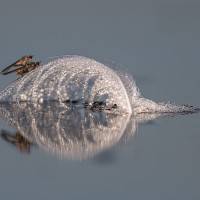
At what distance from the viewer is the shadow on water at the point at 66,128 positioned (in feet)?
28.4

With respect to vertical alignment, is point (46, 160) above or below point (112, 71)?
below

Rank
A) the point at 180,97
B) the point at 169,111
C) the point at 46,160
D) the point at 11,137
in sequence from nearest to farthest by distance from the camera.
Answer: the point at 46,160 → the point at 11,137 → the point at 169,111 → the point at 180,97

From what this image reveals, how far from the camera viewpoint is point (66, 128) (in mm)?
9867

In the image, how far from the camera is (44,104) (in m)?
12.0

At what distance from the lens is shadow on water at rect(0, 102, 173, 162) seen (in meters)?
8.65

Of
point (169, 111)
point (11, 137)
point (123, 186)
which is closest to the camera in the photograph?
point (123, 186)

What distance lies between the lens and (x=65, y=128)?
9867mm

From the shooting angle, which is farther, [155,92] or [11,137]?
[155,92]

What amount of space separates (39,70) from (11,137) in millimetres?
2622

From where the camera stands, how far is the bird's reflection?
8.66 meters

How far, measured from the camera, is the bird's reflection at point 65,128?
28.4 feet

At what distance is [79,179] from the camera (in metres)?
7.41

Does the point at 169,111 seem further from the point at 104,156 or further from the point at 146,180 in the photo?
the point at 146,180

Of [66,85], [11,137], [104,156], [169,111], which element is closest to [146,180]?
[104,156]
